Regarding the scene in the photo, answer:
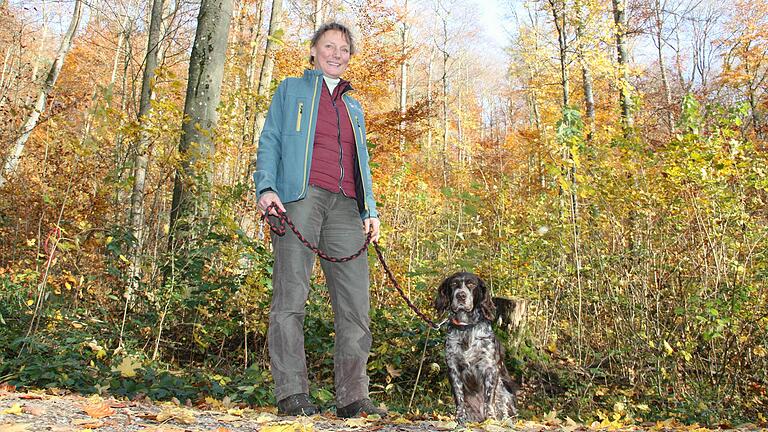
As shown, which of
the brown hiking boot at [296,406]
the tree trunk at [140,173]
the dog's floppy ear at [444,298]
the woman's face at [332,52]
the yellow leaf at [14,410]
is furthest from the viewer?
the tree trunk at [140,173]

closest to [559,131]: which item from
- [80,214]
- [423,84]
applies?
[80,214]

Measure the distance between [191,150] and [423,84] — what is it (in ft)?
97.7

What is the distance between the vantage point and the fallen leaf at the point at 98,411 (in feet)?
9.09

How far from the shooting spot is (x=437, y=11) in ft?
97.7

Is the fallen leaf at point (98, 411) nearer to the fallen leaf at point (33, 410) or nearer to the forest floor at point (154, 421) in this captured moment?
the forest floor at point (154, 421)

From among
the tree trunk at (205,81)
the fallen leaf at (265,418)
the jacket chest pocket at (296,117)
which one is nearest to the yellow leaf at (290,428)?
the fallen leaf at (265,418)

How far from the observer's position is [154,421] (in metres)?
2.78

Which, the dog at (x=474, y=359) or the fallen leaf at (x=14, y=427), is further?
the dog at (x=474, y=359)

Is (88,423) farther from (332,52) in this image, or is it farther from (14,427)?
(332,52)

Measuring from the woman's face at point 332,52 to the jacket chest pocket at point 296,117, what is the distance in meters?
0.29

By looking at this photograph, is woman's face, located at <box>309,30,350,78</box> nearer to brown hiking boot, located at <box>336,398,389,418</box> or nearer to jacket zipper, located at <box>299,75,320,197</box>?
jacket zipper, located at <box>299,75,320,197</box>

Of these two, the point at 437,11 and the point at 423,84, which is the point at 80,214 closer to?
the point at 437,11

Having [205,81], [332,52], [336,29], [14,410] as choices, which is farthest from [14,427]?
[205,81]

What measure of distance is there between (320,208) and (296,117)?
20.1 inches
